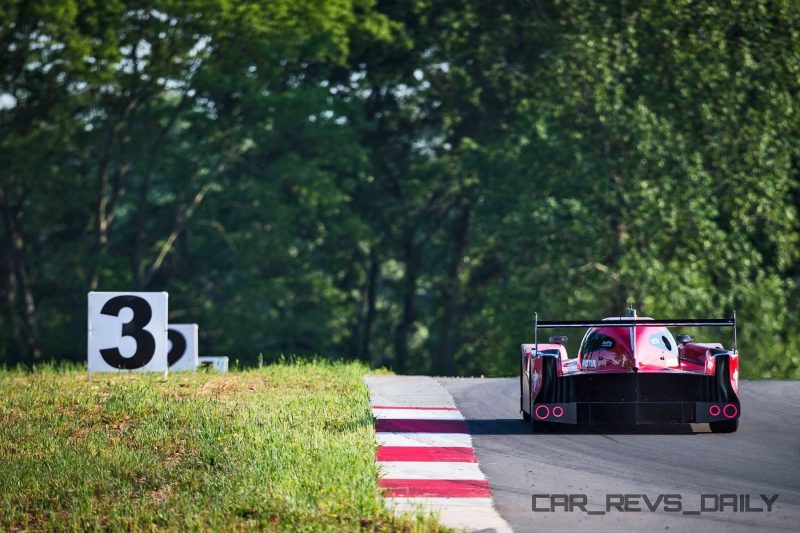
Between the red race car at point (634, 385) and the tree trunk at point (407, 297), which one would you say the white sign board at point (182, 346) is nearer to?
the red race car at point (634, 385)

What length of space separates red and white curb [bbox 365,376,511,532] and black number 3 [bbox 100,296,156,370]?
10.3 ft

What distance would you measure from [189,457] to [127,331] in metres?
5.92

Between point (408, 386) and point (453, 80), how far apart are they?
27008 mm

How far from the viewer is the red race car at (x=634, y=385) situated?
45.3 feet

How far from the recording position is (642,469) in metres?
11.9

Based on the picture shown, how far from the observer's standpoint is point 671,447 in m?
13.3

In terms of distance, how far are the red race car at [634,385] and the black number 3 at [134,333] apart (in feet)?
19.6

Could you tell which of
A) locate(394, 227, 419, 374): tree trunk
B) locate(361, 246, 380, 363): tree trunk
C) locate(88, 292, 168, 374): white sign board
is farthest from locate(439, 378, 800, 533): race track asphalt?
locate(361, 246, 380, 363): tree trunk

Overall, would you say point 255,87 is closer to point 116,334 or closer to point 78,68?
point 78,68

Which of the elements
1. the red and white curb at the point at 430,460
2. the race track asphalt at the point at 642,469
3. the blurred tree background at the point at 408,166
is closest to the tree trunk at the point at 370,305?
the blurred tree background at the point at 408,166

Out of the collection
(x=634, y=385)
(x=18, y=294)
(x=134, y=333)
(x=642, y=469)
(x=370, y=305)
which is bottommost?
(x=642, y=469)

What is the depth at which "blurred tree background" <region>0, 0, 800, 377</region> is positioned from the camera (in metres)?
34.7

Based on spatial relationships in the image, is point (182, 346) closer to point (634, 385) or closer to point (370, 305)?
point (634, 385)

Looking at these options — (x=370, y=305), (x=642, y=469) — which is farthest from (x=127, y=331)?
(x=370, y=305)
